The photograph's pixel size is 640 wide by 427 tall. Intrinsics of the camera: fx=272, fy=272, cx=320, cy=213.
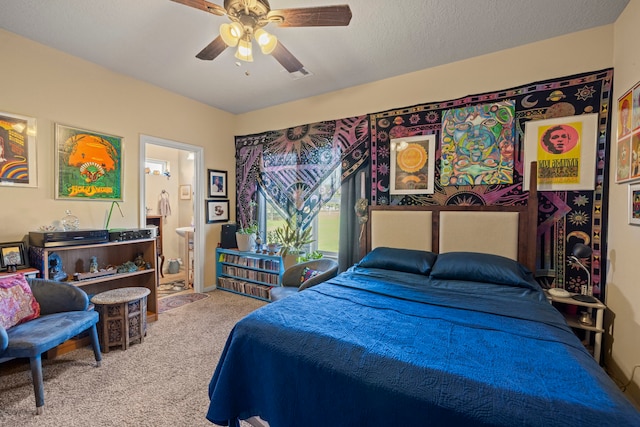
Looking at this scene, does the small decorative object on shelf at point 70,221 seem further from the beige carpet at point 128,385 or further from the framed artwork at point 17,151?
the beige carpet at point 128,385

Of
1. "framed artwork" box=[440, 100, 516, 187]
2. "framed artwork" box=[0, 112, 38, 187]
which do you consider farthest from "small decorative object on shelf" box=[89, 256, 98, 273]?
"framed artwork" box=[440, 100, 516, 187]

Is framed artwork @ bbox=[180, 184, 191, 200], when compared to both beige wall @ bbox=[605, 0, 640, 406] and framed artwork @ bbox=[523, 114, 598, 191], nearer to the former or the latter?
framed artwork @ bbox=[523, 114, 598, 191]

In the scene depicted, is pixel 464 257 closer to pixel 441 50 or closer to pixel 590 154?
pixel 590 154

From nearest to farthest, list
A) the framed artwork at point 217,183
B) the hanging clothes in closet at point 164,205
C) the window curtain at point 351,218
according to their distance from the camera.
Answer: the window curtain at point 351,218 < the framed artwork at point 217,183 < the hanging clothes in closet at point 164,205

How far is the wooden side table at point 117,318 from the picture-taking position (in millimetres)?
2469

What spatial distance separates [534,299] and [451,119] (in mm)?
1844

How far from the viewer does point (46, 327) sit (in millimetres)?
1947

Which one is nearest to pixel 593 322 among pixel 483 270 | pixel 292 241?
pixel 483 270

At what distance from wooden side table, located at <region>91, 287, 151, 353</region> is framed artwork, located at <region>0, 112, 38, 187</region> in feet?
4.14

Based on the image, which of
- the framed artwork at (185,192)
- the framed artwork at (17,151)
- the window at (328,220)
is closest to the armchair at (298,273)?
the window at (328,220)

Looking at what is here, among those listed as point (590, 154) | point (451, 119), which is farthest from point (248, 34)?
point (590, 154)

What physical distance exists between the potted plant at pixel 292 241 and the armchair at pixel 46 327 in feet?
6.74

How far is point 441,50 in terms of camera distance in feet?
8.62

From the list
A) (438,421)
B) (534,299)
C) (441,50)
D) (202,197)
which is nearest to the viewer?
(438,421)
